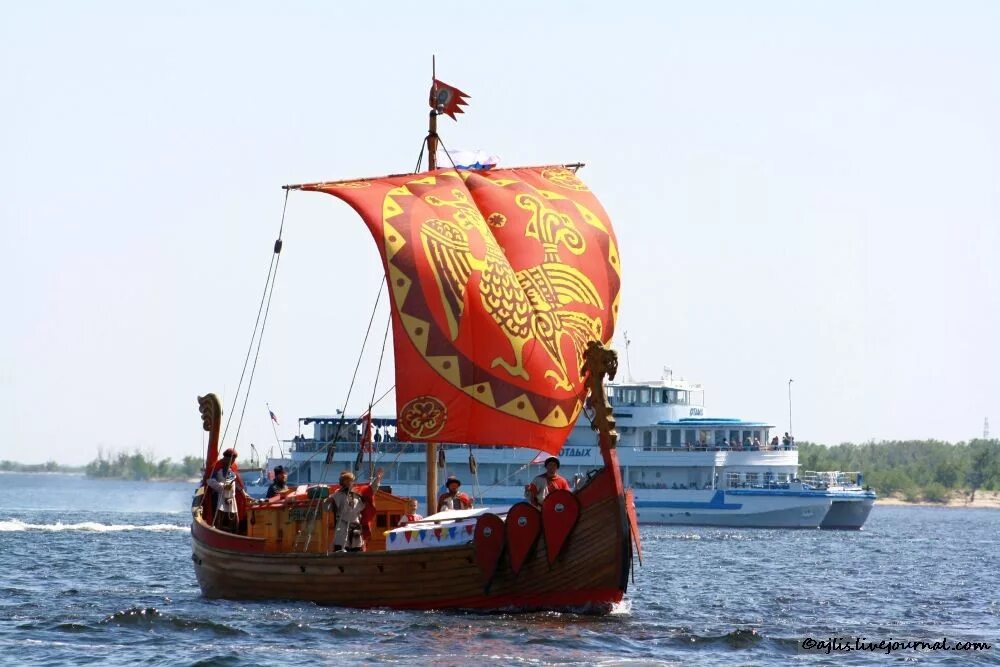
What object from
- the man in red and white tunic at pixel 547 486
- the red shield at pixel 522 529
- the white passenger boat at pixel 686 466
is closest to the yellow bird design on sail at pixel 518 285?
the man in red and white tunic at pixel 547 486

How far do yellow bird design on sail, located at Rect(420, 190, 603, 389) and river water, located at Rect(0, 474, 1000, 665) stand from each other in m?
5.13

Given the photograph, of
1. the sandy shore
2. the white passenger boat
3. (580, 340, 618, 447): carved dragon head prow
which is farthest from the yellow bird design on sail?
the sandy shore

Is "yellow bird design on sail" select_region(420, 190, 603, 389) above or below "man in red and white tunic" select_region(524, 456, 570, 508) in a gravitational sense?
above

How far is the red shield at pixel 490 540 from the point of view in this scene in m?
24.2

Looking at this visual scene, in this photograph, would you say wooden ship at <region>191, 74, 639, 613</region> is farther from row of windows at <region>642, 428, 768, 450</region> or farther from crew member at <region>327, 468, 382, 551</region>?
row of windows at <region>642, 428, 768, 450</region>

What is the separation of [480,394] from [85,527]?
37.7 metres

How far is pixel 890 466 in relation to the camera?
19650 cm

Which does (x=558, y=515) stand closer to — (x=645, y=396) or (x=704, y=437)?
(x=704, y=437)

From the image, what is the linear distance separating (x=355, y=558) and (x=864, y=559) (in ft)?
89.7

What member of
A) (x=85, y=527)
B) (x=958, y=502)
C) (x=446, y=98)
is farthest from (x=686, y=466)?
(x=958, y=502)

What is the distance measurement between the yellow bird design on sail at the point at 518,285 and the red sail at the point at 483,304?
1.0 inches

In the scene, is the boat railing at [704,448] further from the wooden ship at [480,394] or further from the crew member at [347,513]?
the crew member at [347,513]

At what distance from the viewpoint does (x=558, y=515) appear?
78.8 ft

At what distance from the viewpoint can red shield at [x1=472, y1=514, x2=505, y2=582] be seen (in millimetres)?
24203
